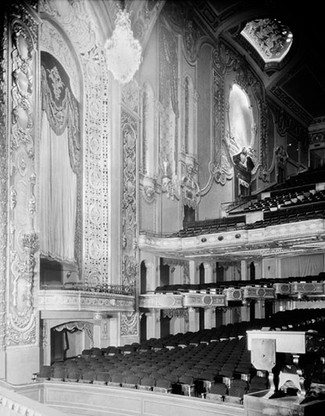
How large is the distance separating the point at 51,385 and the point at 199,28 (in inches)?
563

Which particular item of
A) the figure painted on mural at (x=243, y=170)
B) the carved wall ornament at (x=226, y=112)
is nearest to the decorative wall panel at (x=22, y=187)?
the carved wall ornament at (x=226, y=112)

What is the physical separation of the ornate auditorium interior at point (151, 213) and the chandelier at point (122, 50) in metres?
0.05

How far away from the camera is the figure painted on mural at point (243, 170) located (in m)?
20.7

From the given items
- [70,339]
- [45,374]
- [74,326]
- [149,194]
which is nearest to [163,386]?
[45,374]

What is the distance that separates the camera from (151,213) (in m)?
15.6

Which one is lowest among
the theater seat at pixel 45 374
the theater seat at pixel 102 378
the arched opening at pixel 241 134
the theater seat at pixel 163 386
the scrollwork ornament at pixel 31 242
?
the theater seat at pixel 45 374

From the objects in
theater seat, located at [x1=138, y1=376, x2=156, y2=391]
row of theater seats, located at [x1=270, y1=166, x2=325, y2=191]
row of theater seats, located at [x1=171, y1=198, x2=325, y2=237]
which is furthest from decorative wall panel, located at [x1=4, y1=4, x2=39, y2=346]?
row of theater seats, located at [x1=270, y1=166, x2=325, y2=191]

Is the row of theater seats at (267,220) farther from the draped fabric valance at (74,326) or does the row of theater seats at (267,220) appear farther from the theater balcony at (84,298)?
the draped fabric valance at (74,326)

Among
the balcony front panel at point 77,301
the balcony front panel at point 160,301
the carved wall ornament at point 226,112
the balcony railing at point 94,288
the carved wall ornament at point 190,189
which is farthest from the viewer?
the carved wall ornament at point 226,112

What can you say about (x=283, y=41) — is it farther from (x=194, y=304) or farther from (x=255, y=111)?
(x=194, y=304)

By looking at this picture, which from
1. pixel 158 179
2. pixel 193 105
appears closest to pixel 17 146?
pixel 158 179

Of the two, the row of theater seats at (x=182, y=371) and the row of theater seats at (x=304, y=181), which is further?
the row of theater seats at (x=304, y=181)

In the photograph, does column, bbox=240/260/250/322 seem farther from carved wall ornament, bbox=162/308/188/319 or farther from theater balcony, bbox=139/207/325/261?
carved wall ornament, bbox=162/308/188/319

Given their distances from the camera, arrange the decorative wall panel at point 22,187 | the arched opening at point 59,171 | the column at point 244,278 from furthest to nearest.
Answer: the column at point 244,278
the arched opening at point 59,171
the decorative wall panel at point 22,187
